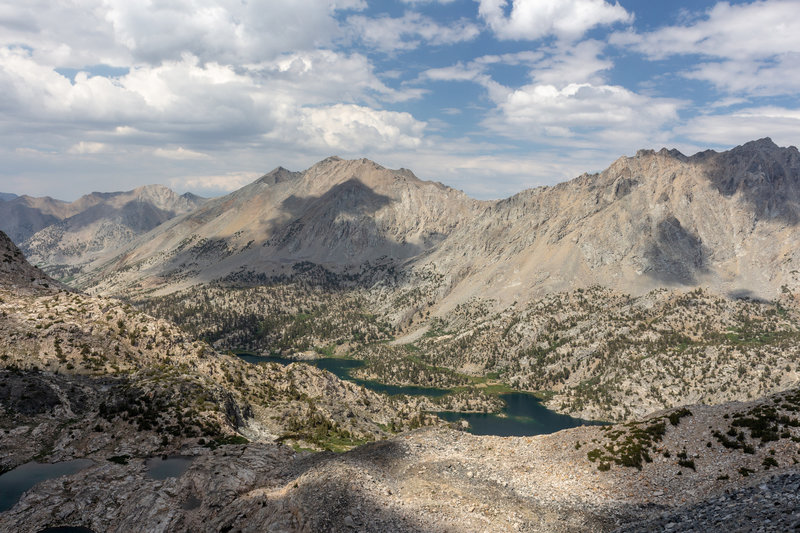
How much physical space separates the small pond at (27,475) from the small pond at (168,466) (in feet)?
23.5

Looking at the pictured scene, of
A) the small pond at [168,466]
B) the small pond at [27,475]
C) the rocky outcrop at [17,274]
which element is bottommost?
the small pond at [168,466]

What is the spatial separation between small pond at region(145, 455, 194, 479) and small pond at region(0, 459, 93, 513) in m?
7.15

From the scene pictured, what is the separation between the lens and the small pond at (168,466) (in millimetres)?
54656

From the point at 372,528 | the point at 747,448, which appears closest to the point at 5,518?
the point at 372,528

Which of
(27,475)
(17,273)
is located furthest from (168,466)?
(17,273)

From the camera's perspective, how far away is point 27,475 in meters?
50.9

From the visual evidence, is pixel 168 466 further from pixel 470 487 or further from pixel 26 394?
pixel 470 487

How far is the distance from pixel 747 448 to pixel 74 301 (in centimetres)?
10963

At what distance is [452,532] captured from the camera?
35.8m

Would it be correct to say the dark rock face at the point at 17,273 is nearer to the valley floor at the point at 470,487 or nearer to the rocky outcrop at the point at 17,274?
the rocky outcrop at the point at 17,274

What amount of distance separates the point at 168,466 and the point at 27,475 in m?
14.8

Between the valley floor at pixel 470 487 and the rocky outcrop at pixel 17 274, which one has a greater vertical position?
the rocky outcrop at pixel 17 274

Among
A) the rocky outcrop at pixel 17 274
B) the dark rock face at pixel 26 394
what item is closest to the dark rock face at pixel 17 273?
the rocky outcrop at pixel 17 274

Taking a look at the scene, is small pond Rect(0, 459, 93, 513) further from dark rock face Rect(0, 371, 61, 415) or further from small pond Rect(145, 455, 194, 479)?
dark rock face Rect(0, 371, 61, 415)
